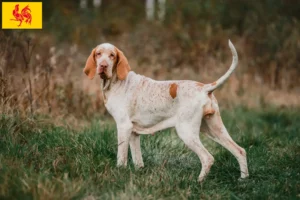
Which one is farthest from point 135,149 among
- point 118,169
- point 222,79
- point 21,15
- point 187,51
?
point 187,51

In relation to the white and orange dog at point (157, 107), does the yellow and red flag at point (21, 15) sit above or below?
above

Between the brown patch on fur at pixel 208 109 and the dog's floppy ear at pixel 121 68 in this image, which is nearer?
the brown patch on fur at pixel 208 109

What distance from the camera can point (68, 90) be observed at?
7.61m

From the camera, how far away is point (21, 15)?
7.21 metres

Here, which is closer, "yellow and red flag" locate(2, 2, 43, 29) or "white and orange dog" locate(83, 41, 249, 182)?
"white and orange dog" locate(83, 41, 249, 182)

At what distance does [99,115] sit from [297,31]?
5.19m

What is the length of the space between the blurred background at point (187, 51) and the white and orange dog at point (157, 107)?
2.17 meters

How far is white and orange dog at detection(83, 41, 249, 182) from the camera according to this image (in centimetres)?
460

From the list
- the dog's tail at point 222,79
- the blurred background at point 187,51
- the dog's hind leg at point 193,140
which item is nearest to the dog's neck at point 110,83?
the dog's hind leg at point 193,140

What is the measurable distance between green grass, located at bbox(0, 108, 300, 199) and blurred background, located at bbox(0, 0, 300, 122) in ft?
4.96

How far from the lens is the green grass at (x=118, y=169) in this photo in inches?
156

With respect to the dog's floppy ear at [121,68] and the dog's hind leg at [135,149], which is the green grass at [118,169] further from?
the dog's floppy ear at [121,68]

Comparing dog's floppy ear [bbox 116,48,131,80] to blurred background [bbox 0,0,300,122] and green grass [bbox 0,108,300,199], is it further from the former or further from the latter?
blurred background [bbox 0,0,300,122]

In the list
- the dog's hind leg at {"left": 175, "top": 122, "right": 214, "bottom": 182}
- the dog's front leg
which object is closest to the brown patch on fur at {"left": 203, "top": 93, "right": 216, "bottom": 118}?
the dog's hind leg at {"left": 175, "top": 122, "right": 214, "bottom": 182}
